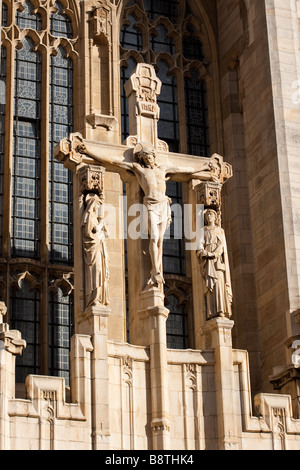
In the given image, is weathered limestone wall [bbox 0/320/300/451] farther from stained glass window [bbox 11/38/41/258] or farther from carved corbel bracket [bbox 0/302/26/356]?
stained glass window [bbox 11/38/41/258]

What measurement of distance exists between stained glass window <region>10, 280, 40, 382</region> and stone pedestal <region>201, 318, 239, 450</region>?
184 inches

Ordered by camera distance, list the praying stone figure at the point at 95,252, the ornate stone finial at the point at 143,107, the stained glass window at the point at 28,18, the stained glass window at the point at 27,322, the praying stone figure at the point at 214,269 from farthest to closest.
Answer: the stained glass window at the point at 28,18 → the stained glass window at the point at 27,322 → the ornate stone finial at the point at 143,107 → the praying stone figure at the point at 214,269 → the praying stone figure at the point at 95,252

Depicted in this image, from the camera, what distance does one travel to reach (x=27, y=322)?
26.9m

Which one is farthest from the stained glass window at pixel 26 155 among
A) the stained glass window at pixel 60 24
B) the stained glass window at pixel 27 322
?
the stained glass window at pixel 27 322

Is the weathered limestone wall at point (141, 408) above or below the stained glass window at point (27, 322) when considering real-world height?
below

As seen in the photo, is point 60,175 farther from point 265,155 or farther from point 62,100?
point 265,155

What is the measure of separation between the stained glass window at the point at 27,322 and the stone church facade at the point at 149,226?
33 mm

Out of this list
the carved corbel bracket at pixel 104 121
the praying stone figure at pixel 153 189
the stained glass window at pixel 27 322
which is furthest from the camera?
the carved corbel bracket at pixel 104 121

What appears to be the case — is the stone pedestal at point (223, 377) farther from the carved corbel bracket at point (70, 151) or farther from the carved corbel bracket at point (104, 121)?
the carved corbel bracket at point (104, 121)

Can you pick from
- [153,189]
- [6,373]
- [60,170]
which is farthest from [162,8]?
[6,373]

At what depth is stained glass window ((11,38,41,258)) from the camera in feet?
91.0

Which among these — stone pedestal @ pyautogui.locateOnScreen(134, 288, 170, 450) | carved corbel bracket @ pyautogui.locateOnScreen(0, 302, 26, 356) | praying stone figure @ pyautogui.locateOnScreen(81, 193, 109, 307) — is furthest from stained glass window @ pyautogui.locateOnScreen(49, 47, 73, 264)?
carved corbel bracket @ pyautogui.locateOnScreen(0, 302, 26, 356)

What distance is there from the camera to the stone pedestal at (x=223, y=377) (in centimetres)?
2223
